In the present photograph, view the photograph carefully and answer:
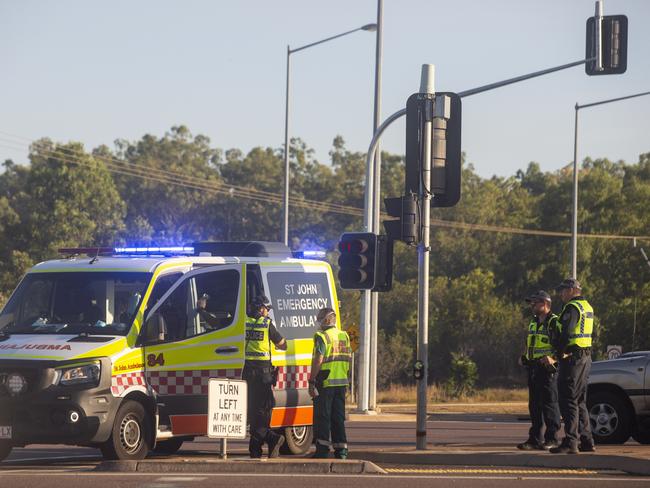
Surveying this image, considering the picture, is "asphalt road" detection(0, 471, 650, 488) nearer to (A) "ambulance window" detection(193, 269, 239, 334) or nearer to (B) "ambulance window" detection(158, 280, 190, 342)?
(B) "ambulance window" detection(158, 280, 190, 342)

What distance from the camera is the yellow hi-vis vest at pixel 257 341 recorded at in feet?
48.8

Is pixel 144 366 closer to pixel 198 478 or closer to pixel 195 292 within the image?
pixel 195 292

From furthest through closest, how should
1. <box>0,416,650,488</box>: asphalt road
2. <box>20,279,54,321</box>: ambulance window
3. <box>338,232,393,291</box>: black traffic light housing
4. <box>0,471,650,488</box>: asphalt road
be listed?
<box>338,232,393,291</box>: black traffic light housing → <box>20,279,54,321</box>: ambulance window → <box>0,416,650,488</box>: asphalt road → <box>0,471,650,488</box>: asphalt road

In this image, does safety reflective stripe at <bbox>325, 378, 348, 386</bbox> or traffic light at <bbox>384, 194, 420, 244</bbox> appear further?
traffic light at <bbox>384, 194, 420, 244</bbox>

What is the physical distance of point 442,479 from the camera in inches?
497

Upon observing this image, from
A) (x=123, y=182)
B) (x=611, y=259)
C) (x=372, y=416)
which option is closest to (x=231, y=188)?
(x=123, y=182)

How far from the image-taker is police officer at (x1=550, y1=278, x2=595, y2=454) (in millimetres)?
14711

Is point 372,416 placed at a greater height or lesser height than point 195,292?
lesser

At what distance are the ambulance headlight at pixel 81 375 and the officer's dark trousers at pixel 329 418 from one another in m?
2.45

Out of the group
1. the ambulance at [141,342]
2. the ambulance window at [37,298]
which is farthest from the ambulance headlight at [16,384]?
the ambulance window at [37,298]

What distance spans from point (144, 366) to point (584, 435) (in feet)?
16.3

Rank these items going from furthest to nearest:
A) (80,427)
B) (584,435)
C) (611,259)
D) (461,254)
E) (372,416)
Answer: (461,254) → (611,259) → (372,416) → (584,435) → (80,427)

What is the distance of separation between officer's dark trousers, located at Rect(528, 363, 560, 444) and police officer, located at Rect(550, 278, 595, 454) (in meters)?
0.40

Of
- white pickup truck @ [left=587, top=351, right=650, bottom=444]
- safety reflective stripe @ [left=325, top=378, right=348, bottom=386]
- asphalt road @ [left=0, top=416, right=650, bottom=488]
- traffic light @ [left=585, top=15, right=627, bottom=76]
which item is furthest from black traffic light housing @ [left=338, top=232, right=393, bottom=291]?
traffic light @ [left=585, top=15, right=627, bottom=76]
